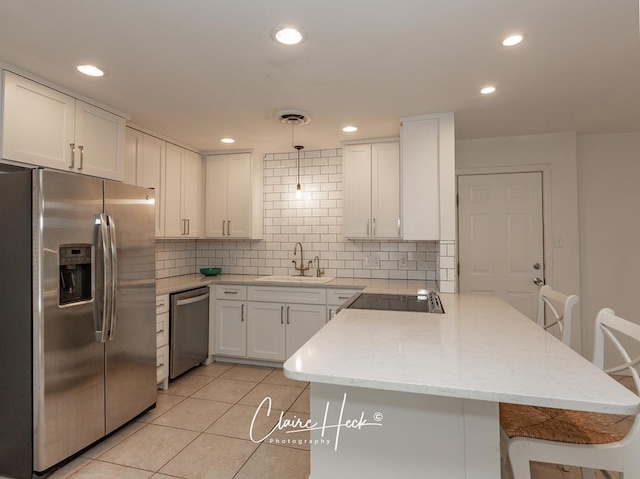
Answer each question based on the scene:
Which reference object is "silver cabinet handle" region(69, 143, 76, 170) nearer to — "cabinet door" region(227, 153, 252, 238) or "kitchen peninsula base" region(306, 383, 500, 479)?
"cabinet door" region(227, 153, 252, 238)

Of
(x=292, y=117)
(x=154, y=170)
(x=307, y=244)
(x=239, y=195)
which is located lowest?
(x=307, y=244)

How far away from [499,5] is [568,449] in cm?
176

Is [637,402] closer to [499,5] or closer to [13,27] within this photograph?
[499,5]

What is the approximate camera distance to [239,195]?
Answer: 3.98 m

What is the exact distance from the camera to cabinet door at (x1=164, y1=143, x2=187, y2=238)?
3512mm

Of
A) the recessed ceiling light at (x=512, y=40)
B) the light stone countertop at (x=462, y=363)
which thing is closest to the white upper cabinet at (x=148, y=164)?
the light stone countertop at (x=462, y=363)

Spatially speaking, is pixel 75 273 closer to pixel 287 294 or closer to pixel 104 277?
pixel 104 277

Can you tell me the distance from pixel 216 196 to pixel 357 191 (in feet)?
5.41

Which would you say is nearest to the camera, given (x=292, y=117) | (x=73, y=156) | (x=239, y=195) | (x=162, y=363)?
(x=73, y=156)

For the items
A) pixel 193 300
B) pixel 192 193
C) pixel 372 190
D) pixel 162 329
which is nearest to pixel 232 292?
pixel 193 300

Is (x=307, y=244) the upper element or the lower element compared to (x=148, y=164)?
lower

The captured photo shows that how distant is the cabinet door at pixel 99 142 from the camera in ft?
8.05

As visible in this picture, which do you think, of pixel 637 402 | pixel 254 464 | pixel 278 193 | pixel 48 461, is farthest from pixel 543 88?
pixel 48 461

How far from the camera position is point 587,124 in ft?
10.2
